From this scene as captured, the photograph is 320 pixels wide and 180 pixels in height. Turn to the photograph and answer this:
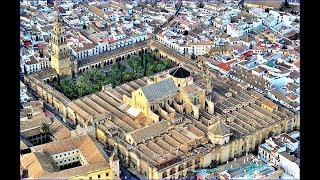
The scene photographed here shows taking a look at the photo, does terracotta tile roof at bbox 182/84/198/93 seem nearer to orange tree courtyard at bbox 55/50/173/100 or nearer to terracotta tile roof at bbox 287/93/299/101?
terracotta tile roof at bbox 287/93/299/101

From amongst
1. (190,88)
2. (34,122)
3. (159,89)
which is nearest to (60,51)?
(34,122)

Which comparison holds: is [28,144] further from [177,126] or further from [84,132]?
[177,126]

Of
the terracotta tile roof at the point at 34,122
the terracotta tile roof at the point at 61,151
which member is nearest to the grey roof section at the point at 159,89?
the terracotta tile roof at the point at 61,151

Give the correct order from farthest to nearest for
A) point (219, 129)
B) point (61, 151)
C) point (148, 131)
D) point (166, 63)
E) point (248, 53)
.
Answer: point (248, 53), point (166, 63), point (148, 131), point (219, 129), point (61, 151)

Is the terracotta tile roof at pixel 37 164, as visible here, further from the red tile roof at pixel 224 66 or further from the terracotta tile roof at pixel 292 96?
the red tile roof at pixel 224 66

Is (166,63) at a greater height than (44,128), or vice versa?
(166,63)

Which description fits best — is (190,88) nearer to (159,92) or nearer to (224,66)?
(159,92)
